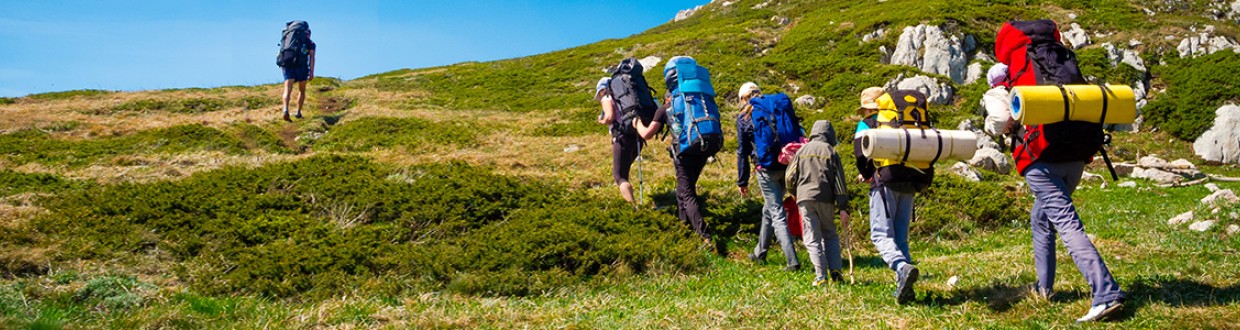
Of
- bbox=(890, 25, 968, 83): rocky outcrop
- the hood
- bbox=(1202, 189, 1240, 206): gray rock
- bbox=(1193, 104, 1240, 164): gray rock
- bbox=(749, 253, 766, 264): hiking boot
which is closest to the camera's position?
the hood

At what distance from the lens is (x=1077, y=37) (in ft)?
89.0

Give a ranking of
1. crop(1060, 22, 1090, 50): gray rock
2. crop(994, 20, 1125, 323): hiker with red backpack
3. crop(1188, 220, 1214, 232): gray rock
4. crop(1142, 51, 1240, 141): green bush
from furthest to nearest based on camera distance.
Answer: crop(1060, 22, 1090, 50): gray rock, crop(1142, 51, 1240, 141): green bush, crop(1188, 220, 1214, 232): gray rock, crop(994, 20, 1125, 323): hiker with red backpack

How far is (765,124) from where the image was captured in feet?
25.6

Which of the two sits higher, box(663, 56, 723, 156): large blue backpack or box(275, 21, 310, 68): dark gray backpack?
box(275, 21, 310, 68): dark gray backpack

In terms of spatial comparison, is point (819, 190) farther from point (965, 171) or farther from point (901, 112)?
point (965, 171)

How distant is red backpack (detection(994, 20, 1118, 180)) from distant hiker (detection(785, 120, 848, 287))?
1.60m

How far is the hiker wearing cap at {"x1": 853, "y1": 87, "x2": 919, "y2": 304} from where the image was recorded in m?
5.87

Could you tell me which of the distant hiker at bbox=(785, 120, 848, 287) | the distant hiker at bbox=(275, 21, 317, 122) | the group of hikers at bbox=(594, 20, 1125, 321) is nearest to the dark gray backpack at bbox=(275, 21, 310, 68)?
the distant hiker at bbox=(275, 21, 317, 122)

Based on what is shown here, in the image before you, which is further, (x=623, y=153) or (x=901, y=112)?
(x=623, y=153)

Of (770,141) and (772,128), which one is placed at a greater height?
(772,128)

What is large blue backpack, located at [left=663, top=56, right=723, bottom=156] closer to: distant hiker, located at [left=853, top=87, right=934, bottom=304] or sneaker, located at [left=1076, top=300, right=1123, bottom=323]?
distant hiker, located at [left=853, top=87, right=934, bottom=304]

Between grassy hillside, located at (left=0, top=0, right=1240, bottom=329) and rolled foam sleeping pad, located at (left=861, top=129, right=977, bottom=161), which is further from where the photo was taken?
rolled foam sleeping pad, located at (left=861, top=129, right=977, bottom=161)

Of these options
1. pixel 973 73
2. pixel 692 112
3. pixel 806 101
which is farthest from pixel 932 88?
pixel 692 112

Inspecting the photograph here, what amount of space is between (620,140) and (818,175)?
3.42 m
